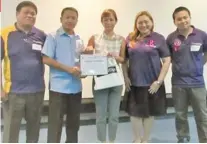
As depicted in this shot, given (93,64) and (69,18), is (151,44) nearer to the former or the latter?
(93,64)

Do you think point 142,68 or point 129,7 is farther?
point 129,7

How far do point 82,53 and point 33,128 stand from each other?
795 millimetres

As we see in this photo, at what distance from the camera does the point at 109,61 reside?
2594mm

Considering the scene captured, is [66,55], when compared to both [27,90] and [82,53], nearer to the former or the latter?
[82,53]

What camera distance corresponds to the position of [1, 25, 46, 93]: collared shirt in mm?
2215

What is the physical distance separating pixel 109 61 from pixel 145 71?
1.22 feet

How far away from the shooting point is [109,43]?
2.64 meters

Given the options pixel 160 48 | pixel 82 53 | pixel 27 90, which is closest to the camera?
pixel 27 90

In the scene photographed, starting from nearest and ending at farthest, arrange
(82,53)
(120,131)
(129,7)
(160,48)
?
(82,53)
(160,48)
(120,131)
(129,7)

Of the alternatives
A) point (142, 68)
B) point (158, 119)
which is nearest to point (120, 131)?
point (158, 119)

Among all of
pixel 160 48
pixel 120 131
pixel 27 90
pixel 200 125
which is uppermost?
pixel 160 48

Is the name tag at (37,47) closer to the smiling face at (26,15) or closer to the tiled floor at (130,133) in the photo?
the smiling face at (26,15)

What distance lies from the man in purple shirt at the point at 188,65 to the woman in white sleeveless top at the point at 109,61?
0.59 meters

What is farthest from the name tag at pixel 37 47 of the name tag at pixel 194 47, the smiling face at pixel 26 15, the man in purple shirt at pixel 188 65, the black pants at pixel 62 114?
the name tag at pixel 194 47
